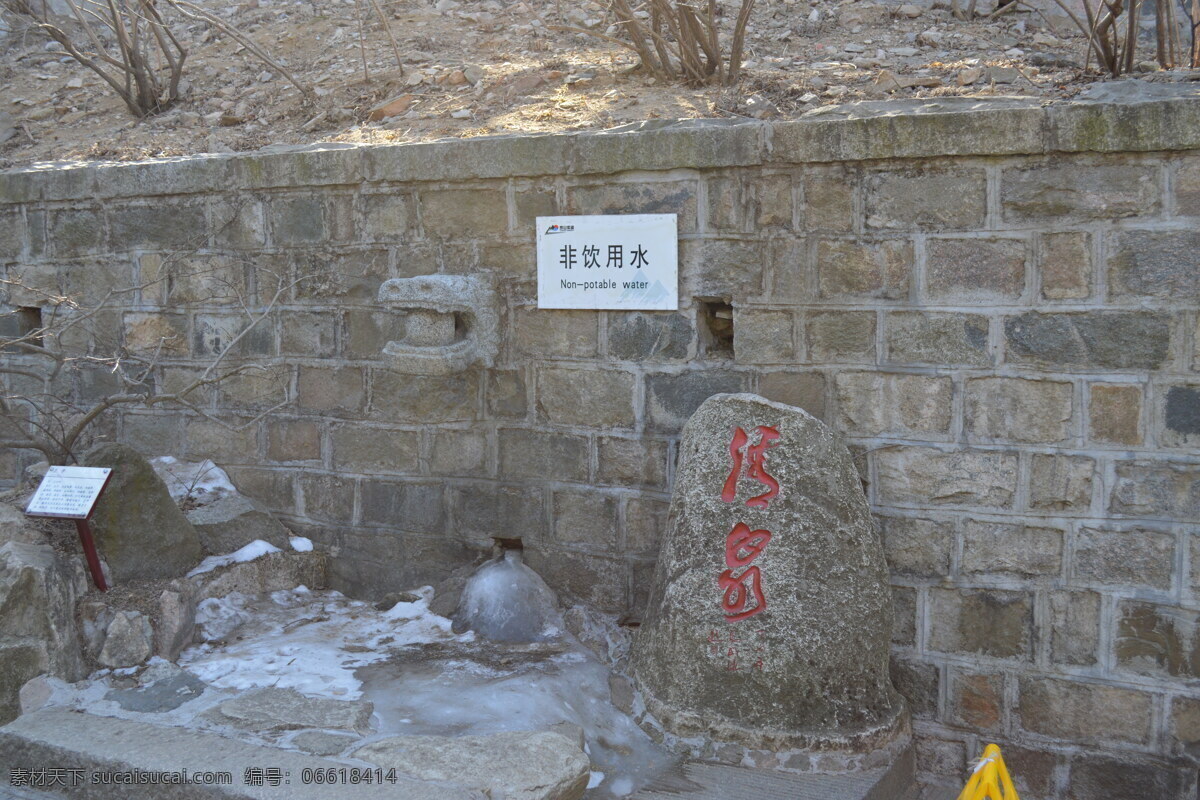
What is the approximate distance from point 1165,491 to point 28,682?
3741 millimetres

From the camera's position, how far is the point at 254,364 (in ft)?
15.0

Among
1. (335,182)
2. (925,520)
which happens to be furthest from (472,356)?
(925,520)

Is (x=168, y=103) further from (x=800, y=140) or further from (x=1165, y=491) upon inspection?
(x=1165, y=491)

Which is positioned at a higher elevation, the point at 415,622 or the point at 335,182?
the point at 335,182

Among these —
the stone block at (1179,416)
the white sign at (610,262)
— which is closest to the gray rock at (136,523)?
the white sign at (610,262)

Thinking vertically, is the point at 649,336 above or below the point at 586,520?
above

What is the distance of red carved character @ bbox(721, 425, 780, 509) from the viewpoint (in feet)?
10.9

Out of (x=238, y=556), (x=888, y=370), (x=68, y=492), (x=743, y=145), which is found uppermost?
(x=743, y=145)

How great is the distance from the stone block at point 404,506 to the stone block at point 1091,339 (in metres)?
2.30

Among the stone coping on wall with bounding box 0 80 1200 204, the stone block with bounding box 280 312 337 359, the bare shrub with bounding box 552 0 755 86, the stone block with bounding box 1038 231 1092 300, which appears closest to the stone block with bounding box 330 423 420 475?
the stone block with bounding box 280 312 337 359

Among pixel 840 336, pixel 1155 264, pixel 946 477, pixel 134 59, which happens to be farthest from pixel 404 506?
pixel 134 59

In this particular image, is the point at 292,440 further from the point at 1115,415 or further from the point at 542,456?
the point at 1115,415

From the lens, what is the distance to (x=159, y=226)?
4754 mm

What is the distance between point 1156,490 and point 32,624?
3.70 meters
